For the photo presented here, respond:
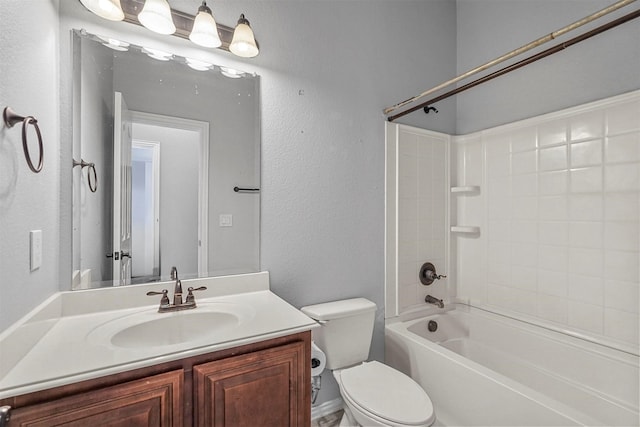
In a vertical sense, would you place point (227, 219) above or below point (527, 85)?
below

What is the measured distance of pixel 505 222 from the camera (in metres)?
2.11

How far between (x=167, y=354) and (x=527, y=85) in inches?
98.2

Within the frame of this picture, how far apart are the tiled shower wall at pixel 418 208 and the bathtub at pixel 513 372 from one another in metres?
0.21

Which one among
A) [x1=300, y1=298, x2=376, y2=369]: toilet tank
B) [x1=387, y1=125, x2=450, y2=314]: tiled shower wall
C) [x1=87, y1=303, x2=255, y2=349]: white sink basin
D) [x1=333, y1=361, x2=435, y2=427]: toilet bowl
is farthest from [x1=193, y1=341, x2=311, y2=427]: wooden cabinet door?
[x1=387, y1=125, x2=450, y2=314]: tiled shower wall

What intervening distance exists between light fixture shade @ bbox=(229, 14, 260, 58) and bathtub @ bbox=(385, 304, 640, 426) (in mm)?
1791

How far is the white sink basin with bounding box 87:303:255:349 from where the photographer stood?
1066 mm

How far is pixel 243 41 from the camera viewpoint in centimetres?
140

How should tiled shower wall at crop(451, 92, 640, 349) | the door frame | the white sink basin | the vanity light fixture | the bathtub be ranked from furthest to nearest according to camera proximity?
tiled shower wall at crop(451, 92, 640, 349), the door frame, the bathtub, the vanity light fixture, the white sink basin

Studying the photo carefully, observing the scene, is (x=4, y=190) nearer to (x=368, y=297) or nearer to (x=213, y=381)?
(x=213, y=381)

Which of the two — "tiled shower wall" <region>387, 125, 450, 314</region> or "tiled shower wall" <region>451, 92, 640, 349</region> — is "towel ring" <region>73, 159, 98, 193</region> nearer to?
"tiled shower wall" <region>387, 125, 450, 314</region>

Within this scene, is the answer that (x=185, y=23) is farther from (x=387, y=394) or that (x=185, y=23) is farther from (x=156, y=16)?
(x=387, y=394)

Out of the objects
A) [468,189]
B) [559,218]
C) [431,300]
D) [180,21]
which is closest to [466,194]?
[468,189]

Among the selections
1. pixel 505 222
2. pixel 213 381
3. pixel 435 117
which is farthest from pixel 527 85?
pixel 213 381

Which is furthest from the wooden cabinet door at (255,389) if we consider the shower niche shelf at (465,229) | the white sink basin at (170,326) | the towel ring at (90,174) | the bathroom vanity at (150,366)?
the shower niche shelf at (465,229)
